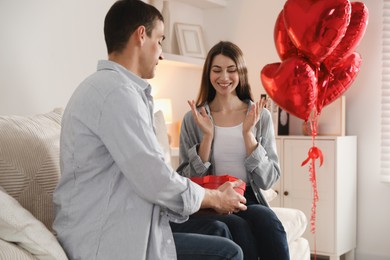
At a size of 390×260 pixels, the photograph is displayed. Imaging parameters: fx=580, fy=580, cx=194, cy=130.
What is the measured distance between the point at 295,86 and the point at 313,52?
0.49 feet

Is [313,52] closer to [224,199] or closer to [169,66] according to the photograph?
[224,199]

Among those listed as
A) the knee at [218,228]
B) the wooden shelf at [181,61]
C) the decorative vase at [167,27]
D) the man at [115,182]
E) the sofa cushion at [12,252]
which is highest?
the decorative vase at [167,27]

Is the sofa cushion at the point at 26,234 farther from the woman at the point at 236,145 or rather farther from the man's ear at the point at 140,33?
the woman at the point at 236,145

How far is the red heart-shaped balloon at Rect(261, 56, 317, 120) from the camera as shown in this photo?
2273 millimetres

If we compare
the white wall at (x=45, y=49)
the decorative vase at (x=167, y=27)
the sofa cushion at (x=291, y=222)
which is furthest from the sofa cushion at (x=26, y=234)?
the decorative vase at (x=167, y=27)

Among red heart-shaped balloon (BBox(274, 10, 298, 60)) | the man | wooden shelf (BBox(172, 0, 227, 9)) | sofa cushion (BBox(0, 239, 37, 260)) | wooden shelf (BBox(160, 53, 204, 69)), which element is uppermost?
wooden shelf (BBox(172, 0, 227, 9))

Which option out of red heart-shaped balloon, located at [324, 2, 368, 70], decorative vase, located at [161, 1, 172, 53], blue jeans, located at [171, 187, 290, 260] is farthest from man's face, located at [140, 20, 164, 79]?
decorative vase, located at [161, 1, 172, 53]

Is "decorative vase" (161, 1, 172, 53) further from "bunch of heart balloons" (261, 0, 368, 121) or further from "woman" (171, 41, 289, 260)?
"bunch of heart balloons" (261, 0, 368, 121)

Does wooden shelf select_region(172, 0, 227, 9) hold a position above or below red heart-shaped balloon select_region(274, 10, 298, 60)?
above

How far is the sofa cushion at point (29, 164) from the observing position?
1.85 m

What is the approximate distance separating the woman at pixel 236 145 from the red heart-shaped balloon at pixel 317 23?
1.16ft

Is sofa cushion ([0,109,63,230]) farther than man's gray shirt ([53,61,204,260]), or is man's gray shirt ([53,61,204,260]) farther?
sofa cushion ([0,109,63,230])

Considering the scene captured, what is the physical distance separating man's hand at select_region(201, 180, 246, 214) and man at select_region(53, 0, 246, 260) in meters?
0.11

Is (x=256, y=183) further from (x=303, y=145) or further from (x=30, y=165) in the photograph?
(x=303, y=145)
